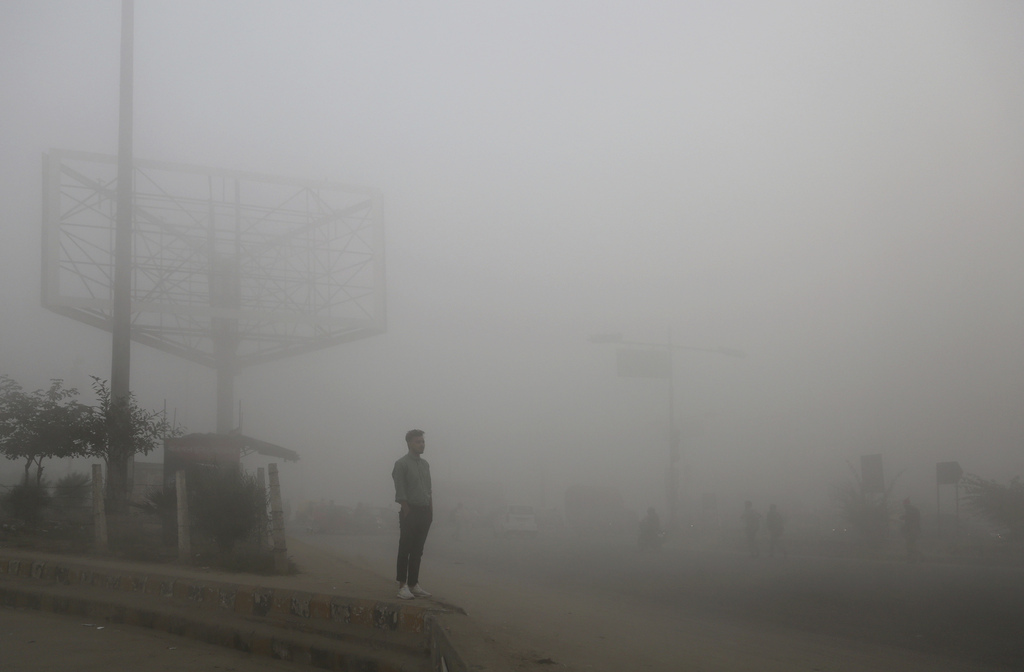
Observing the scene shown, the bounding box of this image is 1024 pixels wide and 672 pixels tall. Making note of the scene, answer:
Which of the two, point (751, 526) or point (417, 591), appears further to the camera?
point (751, 526)

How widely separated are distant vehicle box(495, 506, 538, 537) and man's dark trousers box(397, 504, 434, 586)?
30.5 m

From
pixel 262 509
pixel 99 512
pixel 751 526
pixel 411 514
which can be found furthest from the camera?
pixel 751 526

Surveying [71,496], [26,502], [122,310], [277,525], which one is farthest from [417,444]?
[71,496]

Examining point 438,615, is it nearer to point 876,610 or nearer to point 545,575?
point 876,610

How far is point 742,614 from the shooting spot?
11.6m

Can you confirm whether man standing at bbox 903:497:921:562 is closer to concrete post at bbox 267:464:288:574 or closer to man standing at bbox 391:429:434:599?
concrete post at bbox 267:464:288:574

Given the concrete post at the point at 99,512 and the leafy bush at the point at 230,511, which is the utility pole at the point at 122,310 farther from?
the leafy bush at the point at 230,511

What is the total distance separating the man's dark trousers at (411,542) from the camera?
8227mm

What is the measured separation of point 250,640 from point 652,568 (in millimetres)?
13611

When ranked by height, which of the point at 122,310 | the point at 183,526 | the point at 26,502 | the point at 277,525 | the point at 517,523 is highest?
the point at 122,310

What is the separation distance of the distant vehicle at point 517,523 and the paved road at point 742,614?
1799 centimetres

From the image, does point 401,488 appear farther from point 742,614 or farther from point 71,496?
point 71,496

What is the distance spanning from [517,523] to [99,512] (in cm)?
2716

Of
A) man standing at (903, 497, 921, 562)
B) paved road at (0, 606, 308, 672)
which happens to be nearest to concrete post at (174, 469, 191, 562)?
paved road at (0, 606, 308, 672)
